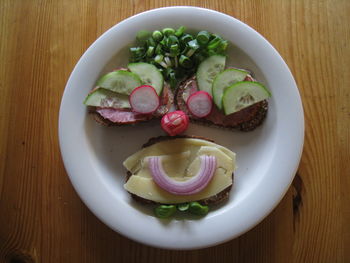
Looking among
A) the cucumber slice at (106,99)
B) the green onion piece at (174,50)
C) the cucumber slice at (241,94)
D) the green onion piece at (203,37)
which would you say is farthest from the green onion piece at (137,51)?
the cucumber slice at (241,94)

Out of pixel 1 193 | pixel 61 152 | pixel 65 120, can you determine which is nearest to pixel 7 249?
pixel 1 193

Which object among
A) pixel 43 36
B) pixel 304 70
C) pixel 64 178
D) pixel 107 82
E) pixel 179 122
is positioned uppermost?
pixel 43 36

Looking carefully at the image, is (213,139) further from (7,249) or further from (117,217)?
(7,249)

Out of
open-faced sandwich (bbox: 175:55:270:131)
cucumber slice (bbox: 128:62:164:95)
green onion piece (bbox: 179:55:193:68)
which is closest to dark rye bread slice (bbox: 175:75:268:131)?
open-faced sandwich (bbox: 175:55:270:131)

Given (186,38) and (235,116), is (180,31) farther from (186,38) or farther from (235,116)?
(235,116)

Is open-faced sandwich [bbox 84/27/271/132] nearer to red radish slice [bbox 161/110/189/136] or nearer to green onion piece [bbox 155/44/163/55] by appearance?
green onion piece [bbox 155/44/163/55]

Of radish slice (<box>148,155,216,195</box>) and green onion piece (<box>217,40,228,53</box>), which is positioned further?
green onion piece (<box>217,40,228,53</box>)
